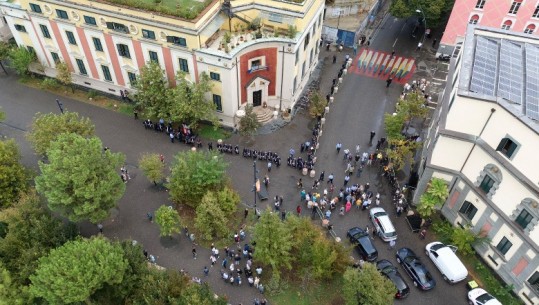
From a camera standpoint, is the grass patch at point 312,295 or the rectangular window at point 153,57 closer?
the grass patch at point 312,295

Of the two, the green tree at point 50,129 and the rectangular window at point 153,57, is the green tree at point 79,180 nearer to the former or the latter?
the green tree at point 50,129

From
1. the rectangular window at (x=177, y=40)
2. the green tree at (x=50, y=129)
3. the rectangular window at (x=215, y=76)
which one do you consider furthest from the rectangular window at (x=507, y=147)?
the green tree at (x=50, y=129)

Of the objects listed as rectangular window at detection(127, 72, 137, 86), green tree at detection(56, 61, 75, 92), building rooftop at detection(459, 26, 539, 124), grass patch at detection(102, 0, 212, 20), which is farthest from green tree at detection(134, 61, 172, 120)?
building rooftop at detection(459, 26, 539, 124)

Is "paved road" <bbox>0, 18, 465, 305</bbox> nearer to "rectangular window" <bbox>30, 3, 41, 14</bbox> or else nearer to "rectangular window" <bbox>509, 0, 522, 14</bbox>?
"rectangular window" <bbox>30, 3, 41, 14</bbox>

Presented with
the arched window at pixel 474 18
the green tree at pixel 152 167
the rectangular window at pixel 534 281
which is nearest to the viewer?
the rectangular window at pixel 534 281

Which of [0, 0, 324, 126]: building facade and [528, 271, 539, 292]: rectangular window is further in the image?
[0, 0, 324, 126]: building facade

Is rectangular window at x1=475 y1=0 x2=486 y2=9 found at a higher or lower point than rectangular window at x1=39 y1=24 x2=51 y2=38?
higher

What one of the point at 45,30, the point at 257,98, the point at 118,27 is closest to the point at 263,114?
the point at 257,98
